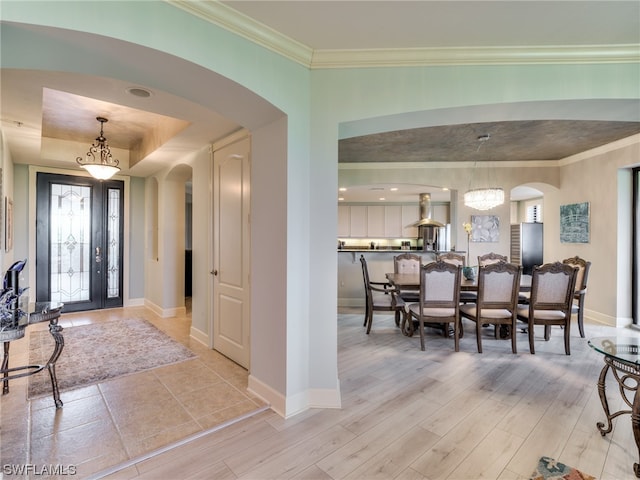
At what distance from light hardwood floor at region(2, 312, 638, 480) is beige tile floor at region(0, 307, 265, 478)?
5.3 inches

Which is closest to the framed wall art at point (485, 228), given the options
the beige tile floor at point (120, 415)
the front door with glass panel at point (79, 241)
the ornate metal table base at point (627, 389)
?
the ornate metal table base at point (627, 389)

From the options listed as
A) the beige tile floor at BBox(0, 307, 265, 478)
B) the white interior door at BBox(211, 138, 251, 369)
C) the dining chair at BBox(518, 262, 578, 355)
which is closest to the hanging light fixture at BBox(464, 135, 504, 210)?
the dining chair at BBox(518, 262, 578, 355)

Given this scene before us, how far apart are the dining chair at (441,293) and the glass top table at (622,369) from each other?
141cm

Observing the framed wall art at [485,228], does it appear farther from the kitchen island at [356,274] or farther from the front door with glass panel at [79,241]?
the front door with glass panel at [79,241]

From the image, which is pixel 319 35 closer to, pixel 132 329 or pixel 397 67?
pixel 397 67

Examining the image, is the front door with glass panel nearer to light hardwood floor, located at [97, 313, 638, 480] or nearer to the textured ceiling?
the textured ceiling

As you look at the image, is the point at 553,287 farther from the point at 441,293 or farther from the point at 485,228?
the point at 485,228

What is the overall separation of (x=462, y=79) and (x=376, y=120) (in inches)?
28.8

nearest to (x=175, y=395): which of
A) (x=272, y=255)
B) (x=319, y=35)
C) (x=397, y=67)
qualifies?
(x=272, y=255)

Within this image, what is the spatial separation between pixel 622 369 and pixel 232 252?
10.9 feet

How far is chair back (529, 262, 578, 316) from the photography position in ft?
11.8

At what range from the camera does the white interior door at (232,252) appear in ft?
10.6

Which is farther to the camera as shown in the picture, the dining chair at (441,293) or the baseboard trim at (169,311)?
the baseboard trim at (169,311)

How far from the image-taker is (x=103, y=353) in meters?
3.57
